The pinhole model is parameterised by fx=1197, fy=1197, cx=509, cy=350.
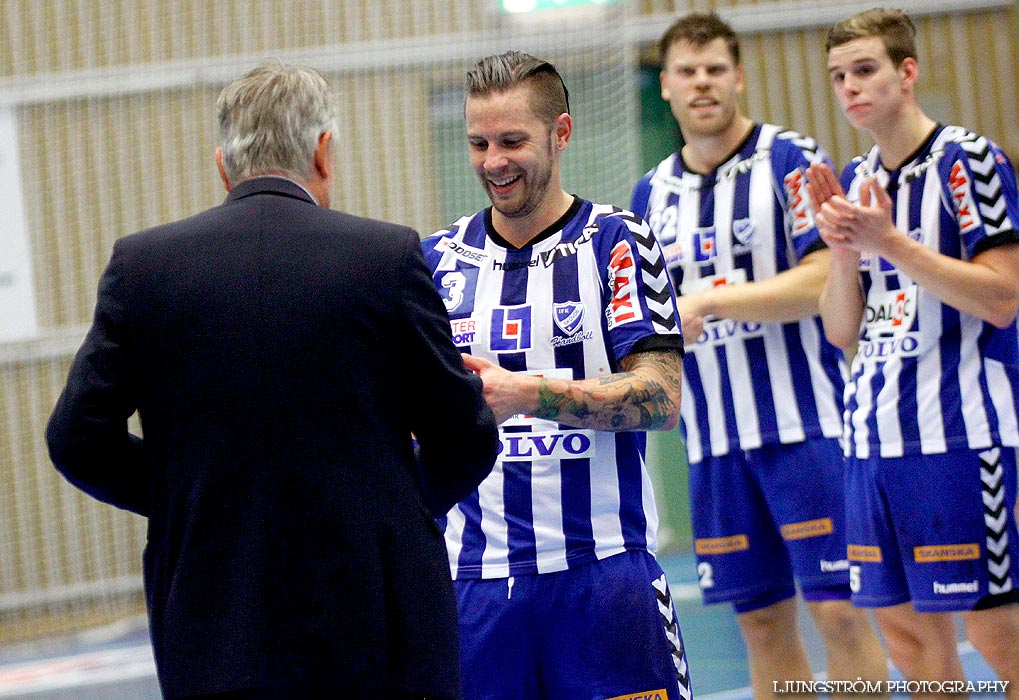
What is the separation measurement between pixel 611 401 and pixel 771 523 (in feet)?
5.69

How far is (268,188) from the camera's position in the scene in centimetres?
203

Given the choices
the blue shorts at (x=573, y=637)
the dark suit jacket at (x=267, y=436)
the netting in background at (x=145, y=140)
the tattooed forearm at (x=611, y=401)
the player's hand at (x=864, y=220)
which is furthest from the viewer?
the netting in background at (x=145, y=140)

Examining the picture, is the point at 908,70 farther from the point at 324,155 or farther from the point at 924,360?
the point at 324,155

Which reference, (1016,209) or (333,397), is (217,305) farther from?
(1016,209)

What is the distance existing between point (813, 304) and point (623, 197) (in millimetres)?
4223

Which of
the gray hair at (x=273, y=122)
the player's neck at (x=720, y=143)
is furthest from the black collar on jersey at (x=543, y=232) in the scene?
the player's neck at (x=720, y=143)

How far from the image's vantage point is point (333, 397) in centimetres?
193

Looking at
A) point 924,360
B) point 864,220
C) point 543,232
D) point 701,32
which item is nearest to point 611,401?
point 543,232

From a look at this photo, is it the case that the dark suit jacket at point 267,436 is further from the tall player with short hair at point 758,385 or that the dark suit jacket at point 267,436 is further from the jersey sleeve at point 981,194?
the jersey sleeve at point 981,194

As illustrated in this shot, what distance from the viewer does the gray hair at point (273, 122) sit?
204 cm

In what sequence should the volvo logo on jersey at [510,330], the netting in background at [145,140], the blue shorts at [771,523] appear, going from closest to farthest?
the volvo logo on jersey at [510,330] < the blue shorts at [771,523] < the netting in background at [145,140]

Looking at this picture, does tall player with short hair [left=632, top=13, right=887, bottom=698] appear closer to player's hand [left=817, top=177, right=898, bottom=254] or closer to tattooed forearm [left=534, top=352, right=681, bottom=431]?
player's hand [left=817, top=177, right=898, bottom=254]

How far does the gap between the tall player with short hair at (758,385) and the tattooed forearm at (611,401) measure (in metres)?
1.29

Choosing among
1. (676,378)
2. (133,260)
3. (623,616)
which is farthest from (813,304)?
(133,260)
